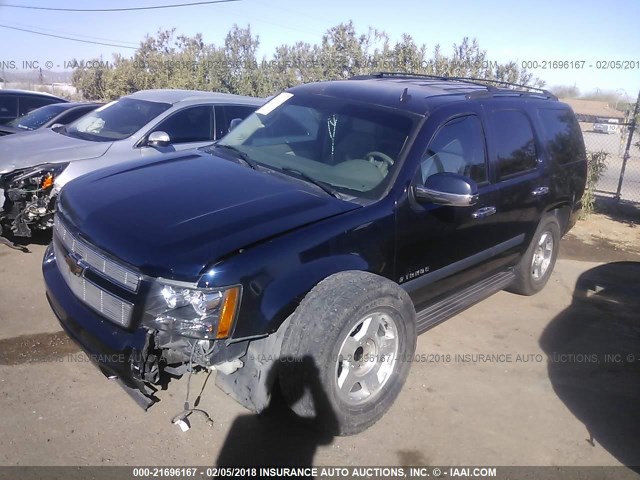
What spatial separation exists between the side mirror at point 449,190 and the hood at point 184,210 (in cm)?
56

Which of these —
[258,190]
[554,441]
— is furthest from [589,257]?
[258,190]

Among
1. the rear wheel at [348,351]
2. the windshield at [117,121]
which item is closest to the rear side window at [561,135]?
the rear wheel at [348,351]

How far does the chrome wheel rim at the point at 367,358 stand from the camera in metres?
3.16

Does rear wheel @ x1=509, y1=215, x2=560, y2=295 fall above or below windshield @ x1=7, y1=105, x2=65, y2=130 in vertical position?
below

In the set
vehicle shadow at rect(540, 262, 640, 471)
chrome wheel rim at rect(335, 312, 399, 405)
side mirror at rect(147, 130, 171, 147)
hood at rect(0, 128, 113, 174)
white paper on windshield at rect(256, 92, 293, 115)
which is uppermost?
white paper on windshield at rect(256, 92, 293, 115)

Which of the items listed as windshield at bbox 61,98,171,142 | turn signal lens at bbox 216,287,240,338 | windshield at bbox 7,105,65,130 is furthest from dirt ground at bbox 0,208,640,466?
windshield at bbox 7,105,65,130

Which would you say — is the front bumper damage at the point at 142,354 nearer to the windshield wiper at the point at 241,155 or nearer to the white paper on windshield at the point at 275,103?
the windshield wiper at the point at 241,155

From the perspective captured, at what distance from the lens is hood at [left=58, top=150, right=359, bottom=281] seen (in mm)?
2674

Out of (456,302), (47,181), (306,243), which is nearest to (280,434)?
(306,243)

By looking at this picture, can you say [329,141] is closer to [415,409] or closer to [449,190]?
Answer: [449,190]

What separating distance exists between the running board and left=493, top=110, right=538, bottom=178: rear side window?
936mm

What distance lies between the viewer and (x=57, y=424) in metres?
3.10

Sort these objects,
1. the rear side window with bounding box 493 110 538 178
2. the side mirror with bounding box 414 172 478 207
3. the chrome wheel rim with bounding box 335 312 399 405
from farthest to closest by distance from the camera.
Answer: the rear side window with bounding box 493 110 538 178 → the side mirror with bounding box 414 172 478 207 → the chrome wheel rim with bounding box 335 312 399 405

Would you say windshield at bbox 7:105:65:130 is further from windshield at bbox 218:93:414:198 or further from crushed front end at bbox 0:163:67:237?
windshield at bbox 218:93:414:198
